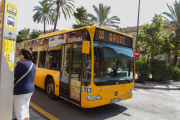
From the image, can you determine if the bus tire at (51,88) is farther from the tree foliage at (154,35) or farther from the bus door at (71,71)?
the tree foliage at (154,35)

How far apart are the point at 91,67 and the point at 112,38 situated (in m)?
1.40

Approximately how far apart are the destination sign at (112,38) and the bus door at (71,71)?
0.70 meters

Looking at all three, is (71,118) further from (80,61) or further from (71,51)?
(71,51)

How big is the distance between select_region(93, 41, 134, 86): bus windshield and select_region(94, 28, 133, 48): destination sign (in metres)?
0.14

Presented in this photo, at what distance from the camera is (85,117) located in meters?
4.52

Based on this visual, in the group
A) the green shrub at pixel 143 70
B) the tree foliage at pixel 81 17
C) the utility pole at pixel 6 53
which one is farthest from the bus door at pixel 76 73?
the tree foliage at pixel 81 17

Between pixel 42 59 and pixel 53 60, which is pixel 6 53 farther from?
pixel 42 59

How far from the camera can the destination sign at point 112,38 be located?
4.65 meters

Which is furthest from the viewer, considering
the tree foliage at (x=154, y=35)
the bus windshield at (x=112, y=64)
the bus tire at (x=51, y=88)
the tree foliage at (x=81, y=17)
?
the tree foliage at (x=81, y=17)

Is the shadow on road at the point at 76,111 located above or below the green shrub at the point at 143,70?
below

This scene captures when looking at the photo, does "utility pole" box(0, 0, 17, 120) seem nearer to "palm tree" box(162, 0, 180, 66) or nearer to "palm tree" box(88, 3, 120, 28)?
"palm tree" box(88, 3, 120, 28)

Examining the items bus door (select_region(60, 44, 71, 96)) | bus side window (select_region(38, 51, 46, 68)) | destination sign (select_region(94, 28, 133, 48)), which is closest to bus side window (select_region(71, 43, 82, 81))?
bus door (select_region(60, 44, 71, 96))

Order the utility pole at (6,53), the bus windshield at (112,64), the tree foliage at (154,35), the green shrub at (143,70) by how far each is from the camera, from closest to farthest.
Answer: the utility pole at (6,53)
the bus windshield at (112,64)
the green shrub at (143,70)
the tree foliage at (154,35)

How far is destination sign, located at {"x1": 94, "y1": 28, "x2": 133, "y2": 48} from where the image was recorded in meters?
4.65
